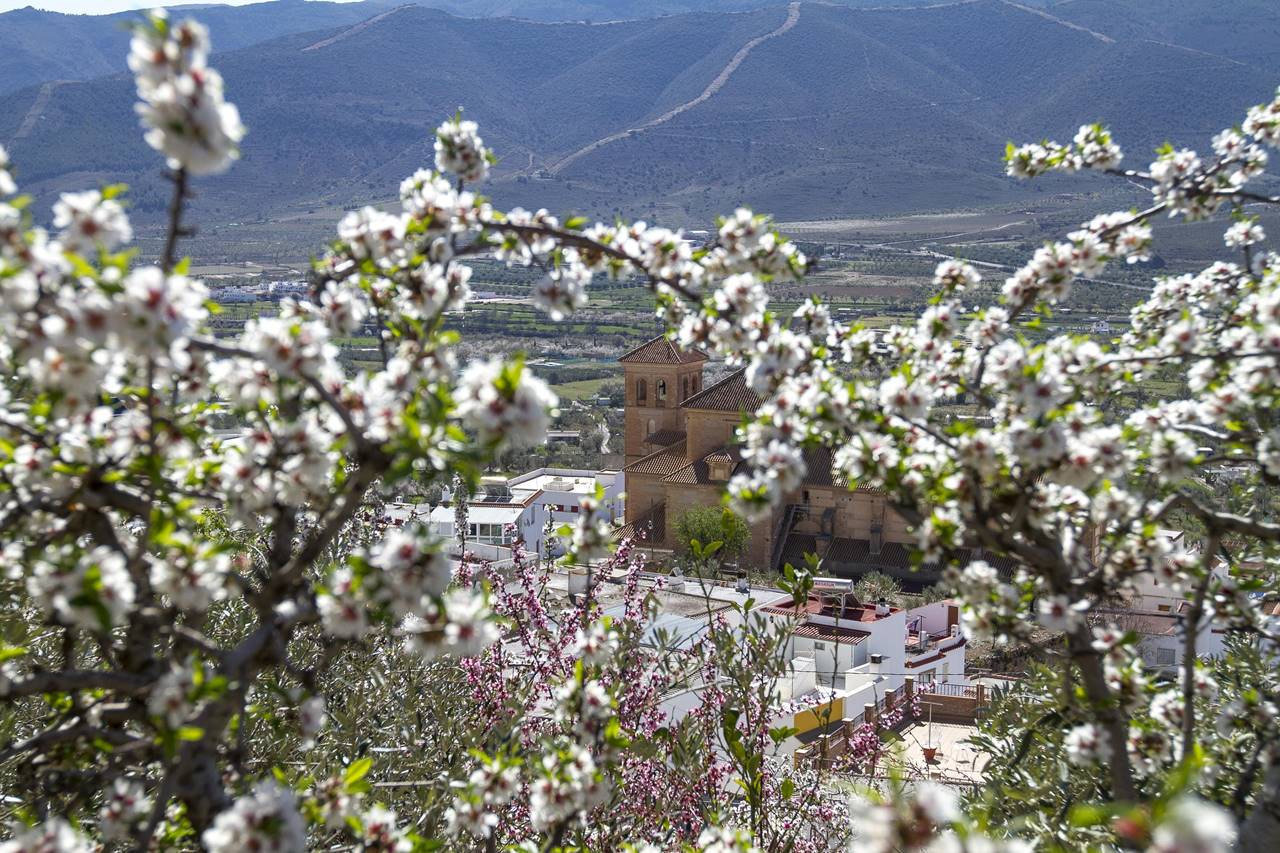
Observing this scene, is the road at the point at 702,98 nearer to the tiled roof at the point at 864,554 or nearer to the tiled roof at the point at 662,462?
the tiled roof at the point at 662,462

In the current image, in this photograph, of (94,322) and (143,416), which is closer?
(94,322)

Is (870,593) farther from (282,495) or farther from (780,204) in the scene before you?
(780,204)

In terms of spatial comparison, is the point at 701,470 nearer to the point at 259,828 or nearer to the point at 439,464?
the point at 439,464

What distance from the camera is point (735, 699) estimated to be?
166 inches

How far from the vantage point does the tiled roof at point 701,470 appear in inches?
1401

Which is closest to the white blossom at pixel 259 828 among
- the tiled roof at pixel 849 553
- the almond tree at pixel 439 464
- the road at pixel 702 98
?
the almond tree at pixel 439 464

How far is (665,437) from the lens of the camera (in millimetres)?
39469

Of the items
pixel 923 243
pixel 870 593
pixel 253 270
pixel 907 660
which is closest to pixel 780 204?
pixel 923 243

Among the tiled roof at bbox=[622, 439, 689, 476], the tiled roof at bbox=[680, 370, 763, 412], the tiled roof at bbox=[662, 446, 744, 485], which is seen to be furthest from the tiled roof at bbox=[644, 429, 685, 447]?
the tiled roof at bbox=[662, 446, 744, 485]

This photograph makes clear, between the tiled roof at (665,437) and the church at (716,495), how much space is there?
0.19 feet

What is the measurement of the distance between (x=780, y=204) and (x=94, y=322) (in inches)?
5246

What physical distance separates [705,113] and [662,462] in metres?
139

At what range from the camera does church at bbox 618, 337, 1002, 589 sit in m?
35.1

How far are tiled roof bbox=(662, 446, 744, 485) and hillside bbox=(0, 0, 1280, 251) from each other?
91.1 meters
